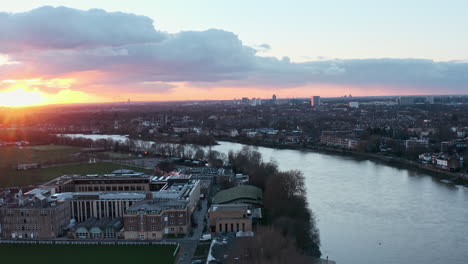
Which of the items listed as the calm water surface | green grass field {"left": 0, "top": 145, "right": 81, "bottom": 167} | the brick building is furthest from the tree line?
green grass field {"left": 0, "top": 145, "right": 81, "bottom": 167}

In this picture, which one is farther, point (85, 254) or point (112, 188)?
point (112, 188)

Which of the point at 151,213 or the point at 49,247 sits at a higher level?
the point at 151,213

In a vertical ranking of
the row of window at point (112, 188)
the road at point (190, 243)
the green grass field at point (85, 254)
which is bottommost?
the green grass field at point (85, 254)

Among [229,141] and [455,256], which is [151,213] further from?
[229,141]

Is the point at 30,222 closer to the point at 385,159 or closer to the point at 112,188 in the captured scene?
the point at 112,188

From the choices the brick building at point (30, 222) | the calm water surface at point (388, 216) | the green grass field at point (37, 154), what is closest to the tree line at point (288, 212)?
the calm water surface at point (388, 216)

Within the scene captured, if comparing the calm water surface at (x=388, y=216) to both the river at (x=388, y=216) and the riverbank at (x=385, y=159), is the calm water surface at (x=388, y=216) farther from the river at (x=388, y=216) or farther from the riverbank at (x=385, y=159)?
the riverbank at (x=385, y=159)

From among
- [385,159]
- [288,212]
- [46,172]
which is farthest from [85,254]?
[385,159]

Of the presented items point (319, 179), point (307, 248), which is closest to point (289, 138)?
point (319, 179)
